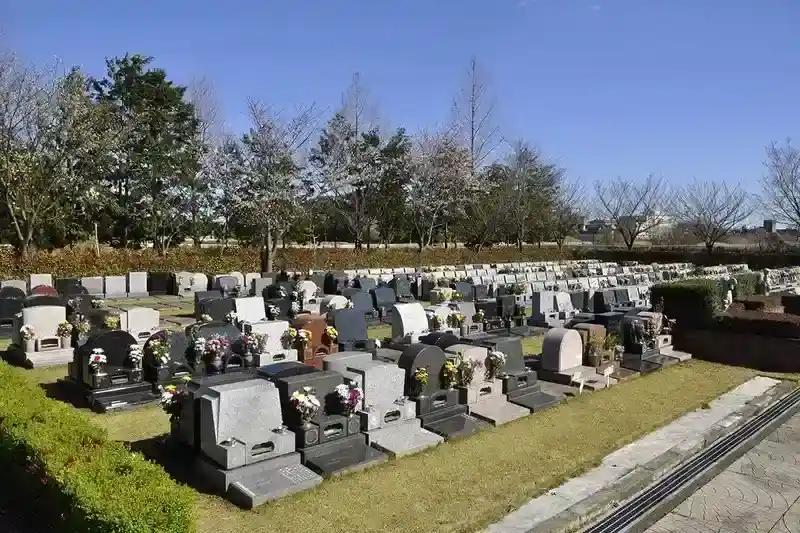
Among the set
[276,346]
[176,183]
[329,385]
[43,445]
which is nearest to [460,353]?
[329,385]

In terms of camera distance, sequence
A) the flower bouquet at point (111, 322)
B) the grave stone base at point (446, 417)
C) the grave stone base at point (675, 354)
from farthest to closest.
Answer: the grave stone base at point (675, 354)
the flower bouquet at point (111, 322)
the grave stone base at point (446, 417)

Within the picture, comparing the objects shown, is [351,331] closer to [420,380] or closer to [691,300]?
[420,380]

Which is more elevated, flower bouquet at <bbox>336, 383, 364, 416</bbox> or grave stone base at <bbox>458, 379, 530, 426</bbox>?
flower bouquet at <bbox>336, 383, 364, 416</bbox>

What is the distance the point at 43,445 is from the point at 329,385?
300 centimetres

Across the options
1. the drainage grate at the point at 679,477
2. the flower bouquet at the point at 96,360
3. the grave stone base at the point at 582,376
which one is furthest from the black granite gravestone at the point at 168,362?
the drainage grate at the point at 679,477

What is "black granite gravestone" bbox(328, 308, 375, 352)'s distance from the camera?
12.1 meters

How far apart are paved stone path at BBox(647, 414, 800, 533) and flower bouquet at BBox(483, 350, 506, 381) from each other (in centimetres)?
332

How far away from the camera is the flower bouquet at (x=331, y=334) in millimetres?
11562

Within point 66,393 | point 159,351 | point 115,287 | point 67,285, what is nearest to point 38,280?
point 67,285

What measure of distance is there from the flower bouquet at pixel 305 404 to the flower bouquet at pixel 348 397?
33cm

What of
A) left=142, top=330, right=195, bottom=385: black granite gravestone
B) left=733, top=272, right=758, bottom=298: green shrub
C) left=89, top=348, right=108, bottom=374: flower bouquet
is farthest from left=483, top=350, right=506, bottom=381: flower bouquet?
left=733, top=272, right=758, bottom=298: green shrub

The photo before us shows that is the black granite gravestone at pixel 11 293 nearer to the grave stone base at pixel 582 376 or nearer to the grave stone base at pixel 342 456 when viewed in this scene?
the grave stone base at pixel 342 456

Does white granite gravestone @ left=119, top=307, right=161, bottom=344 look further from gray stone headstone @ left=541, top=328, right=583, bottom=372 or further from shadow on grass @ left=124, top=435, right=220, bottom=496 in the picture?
gray stone headstone @ left=541, top=328, right=583, bottom=372

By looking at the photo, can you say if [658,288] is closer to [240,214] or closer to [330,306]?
[330,306]
